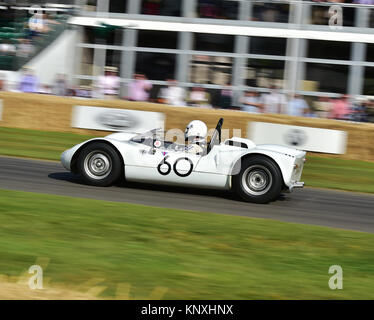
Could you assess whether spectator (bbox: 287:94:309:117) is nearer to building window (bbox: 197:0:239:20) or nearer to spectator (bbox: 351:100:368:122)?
spectator (bbox: 351:100:368:122)

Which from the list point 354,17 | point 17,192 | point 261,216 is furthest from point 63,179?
point 354,17

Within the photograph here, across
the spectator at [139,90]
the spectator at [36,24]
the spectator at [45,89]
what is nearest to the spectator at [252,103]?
the spectator at [139,90]

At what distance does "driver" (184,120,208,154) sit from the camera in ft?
30.1

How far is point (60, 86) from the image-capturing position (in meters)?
18.3

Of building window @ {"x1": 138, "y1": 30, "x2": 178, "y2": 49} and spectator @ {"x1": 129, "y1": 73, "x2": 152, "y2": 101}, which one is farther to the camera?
building window @ {"x1": 138, "y1": 30, "x2": 178, "y2": 49}

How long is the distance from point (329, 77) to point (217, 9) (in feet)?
13.2

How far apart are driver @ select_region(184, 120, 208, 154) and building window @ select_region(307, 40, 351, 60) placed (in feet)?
35.9

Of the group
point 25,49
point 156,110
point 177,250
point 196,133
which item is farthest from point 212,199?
point 25,49

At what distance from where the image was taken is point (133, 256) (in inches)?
227

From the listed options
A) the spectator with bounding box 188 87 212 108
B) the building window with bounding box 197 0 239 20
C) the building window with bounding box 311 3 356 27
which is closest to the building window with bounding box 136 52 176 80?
the building window with bounding box 197 0 239 20

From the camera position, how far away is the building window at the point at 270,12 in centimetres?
1920

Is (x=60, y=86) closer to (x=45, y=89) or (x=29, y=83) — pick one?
(x=45, y=89)

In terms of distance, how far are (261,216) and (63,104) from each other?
9.11m

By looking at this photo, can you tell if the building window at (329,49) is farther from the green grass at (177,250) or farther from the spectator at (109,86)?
the green grass at (177,250)
